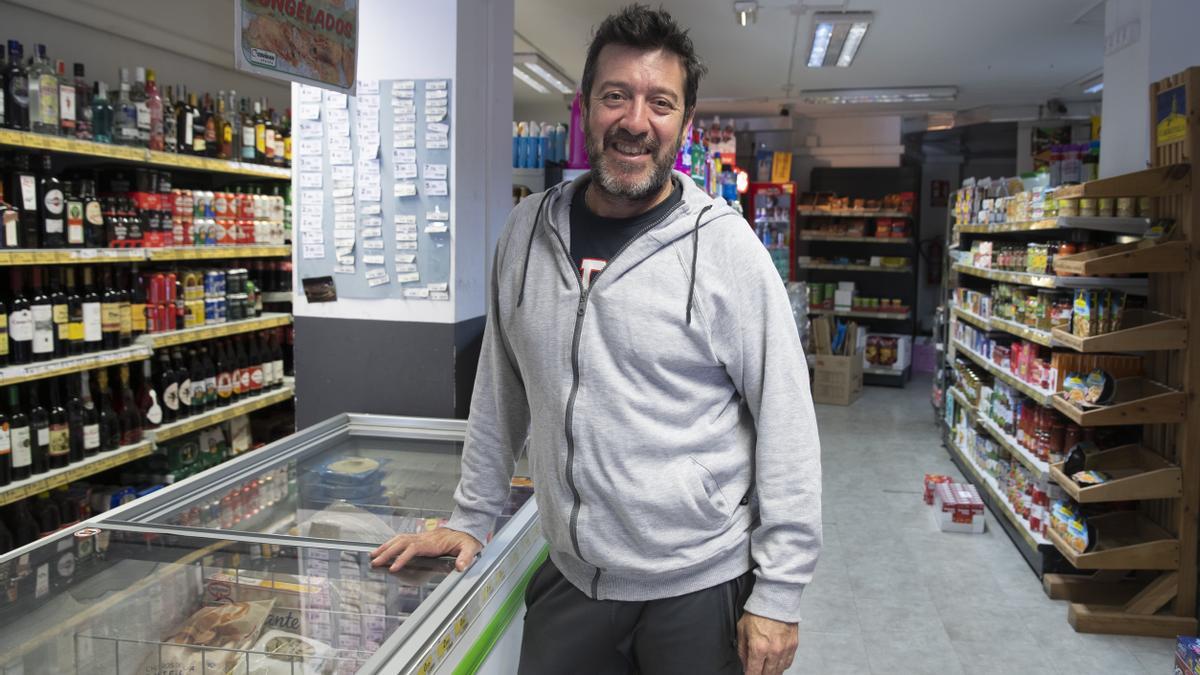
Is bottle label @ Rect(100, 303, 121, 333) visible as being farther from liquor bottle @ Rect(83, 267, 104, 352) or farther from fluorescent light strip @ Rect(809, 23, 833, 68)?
fluorescent light strip @ Rect(809, 23, 833, 68)

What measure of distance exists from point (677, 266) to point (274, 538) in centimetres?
111

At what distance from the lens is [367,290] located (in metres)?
3.32

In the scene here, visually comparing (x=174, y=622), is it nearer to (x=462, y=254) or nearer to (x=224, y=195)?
(x=462, y=254)

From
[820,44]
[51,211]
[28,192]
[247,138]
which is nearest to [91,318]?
[51,211]

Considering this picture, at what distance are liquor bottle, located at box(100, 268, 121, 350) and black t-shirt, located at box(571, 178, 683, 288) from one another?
127 inches

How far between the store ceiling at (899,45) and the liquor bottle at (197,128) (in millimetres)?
2960

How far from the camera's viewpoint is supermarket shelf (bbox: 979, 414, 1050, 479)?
14.8 ft

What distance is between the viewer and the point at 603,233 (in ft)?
5.47

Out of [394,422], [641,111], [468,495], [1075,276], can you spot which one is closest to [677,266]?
[641,111]

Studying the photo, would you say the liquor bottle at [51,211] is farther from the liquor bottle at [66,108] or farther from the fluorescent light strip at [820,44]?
the fluorescent light strip at [820,44]

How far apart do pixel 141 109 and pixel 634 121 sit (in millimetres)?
3541

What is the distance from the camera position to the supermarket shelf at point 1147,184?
12.5ft

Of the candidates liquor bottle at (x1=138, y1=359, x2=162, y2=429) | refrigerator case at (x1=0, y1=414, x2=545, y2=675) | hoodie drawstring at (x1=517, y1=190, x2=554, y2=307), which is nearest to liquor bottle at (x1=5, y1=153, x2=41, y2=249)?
liquor bottle at (x1=138, y1=359, x2=162, y2=429)

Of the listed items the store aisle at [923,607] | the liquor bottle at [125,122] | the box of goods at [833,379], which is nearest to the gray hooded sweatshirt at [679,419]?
the store aisle at [923,607]
